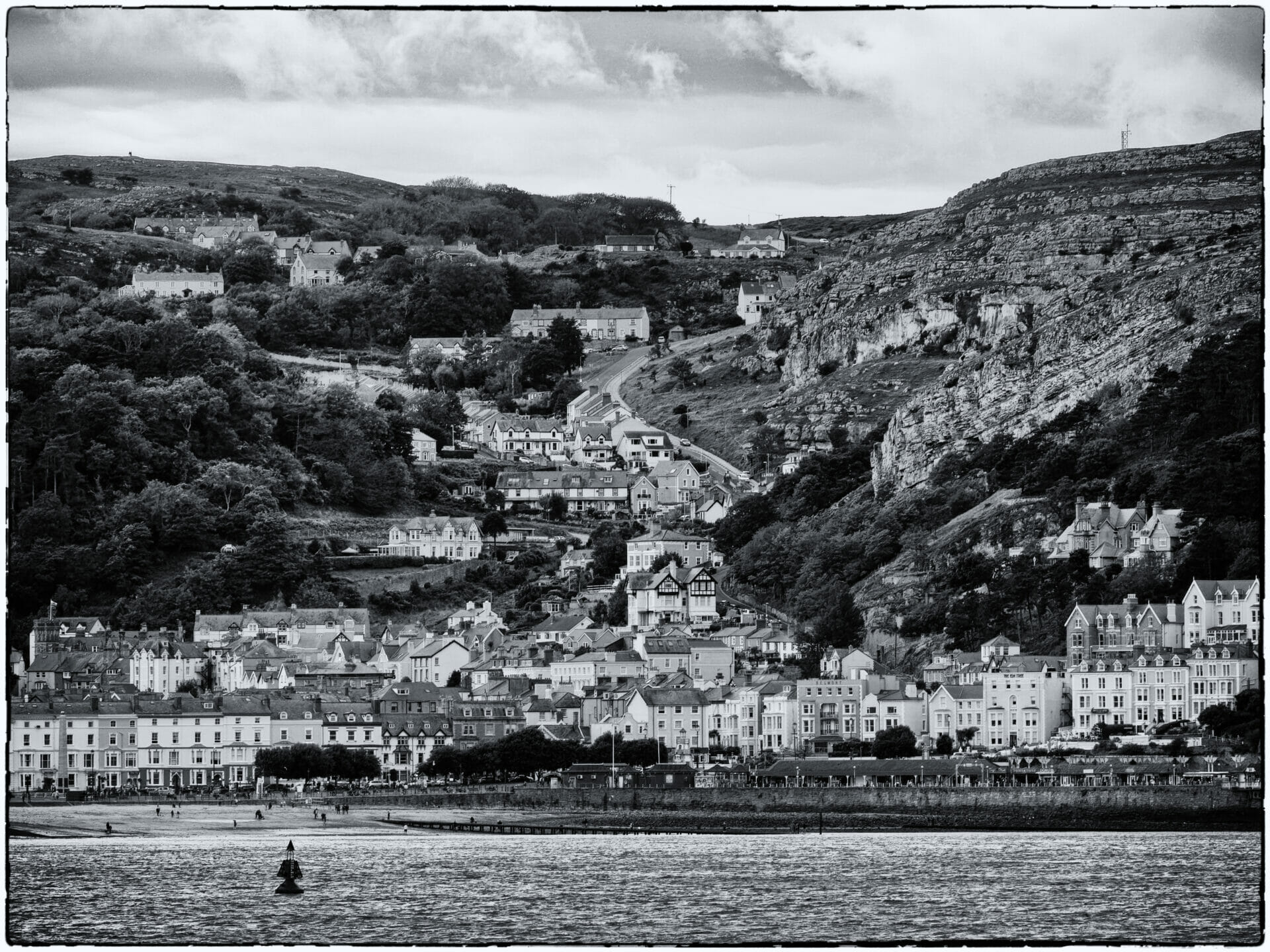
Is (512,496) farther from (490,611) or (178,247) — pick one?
(178,247)

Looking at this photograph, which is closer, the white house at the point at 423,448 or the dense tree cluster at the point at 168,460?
the dense tree cluster at the point at 168,460

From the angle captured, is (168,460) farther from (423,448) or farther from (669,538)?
(669,538)

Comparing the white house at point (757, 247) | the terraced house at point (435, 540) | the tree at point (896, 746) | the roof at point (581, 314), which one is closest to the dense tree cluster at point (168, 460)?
the terraced house at point (435, 540)

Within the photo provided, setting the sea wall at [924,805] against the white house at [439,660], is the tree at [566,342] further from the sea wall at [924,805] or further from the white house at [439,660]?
the sea wall at [924,805]

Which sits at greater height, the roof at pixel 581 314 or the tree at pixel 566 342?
the roof at pixel 581 314

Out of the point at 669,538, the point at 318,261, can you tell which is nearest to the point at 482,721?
the point at 669,538

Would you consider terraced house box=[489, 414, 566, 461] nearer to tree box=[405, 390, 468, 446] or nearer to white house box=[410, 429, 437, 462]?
tree box=[405, 390, 468, 446]

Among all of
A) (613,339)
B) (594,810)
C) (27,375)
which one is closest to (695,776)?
(594,810)
